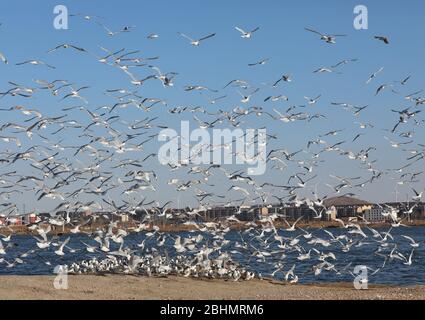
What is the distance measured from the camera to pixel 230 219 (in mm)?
31453

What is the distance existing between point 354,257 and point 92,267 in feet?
67.9

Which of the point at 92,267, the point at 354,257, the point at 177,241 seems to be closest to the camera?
the point at 177,241

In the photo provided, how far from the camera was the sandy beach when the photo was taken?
23641 mm

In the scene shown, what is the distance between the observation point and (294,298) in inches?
914

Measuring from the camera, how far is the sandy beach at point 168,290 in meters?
23.6

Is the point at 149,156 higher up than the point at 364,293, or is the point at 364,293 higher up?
the point at 149,156

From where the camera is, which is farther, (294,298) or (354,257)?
(354,257)

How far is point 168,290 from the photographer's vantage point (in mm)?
26531
